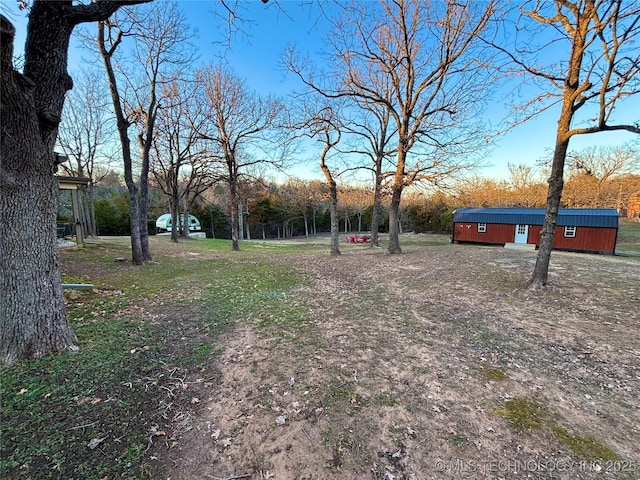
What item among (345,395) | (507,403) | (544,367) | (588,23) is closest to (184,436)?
(345,395)

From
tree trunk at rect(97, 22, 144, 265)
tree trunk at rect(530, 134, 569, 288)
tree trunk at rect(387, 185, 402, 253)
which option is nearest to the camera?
tree trunk at rect(530, 134, 569, 288)

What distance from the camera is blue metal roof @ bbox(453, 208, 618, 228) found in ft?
52.3

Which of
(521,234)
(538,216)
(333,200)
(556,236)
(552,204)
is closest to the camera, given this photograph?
(552,204)

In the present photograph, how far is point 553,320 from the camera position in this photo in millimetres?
4688

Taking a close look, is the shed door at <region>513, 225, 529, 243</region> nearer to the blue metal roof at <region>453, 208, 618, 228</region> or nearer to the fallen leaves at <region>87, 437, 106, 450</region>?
the blue metal roof at <region>453, 208, 618, 228</region>

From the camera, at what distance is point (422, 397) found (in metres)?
2.71

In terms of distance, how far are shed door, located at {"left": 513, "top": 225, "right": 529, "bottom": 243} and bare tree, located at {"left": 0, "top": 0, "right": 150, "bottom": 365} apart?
23130mm

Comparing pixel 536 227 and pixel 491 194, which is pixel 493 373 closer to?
pixel 536 227

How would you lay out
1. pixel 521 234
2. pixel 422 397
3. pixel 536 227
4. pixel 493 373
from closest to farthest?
pixel 422 397, pixel 493 373, pixel 536 227, pixel 521 234

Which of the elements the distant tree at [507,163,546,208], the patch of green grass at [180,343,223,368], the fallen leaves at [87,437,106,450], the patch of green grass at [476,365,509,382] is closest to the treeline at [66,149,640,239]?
the distant tree at [507,163,546,208]

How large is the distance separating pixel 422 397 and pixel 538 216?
21.3m

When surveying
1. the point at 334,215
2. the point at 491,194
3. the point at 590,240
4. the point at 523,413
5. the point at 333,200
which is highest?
the point at 491,194

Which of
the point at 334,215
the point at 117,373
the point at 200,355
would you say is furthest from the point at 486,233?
the point at 117,373

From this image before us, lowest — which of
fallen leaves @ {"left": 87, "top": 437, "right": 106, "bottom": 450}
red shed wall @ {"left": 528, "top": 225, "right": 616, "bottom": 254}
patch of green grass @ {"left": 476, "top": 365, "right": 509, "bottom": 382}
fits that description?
patch of green grass @ {"left": 476, "top": 365, "right": 509, "bottom": 382}
